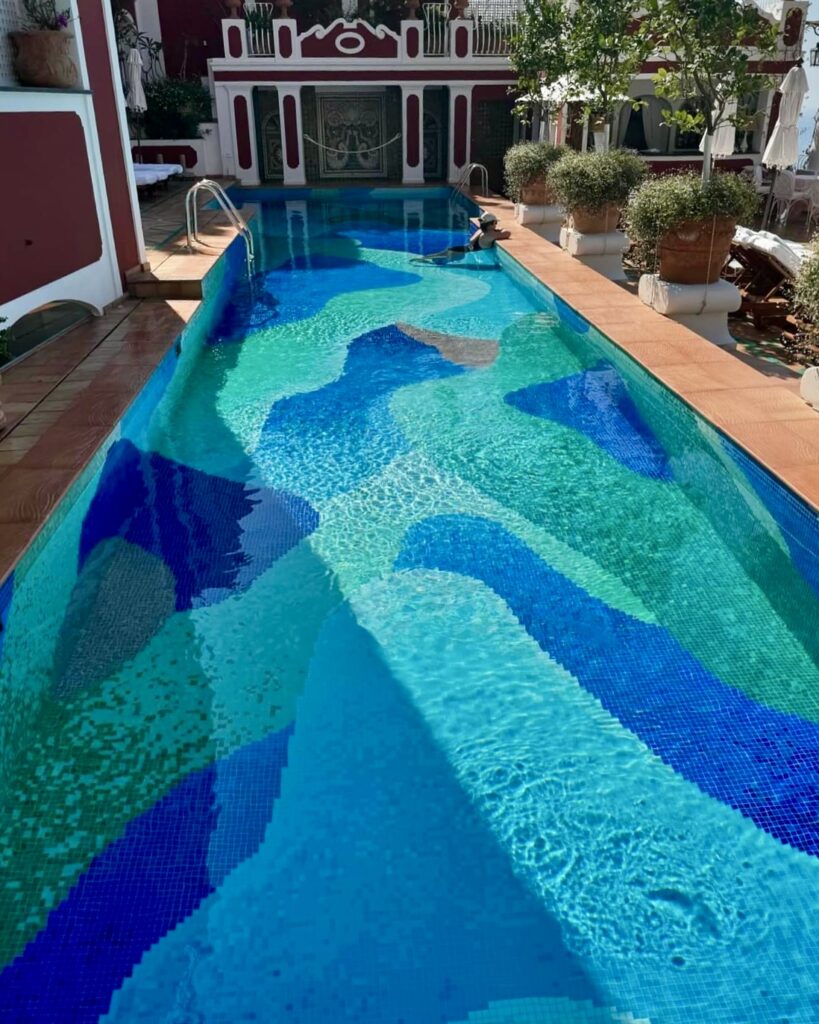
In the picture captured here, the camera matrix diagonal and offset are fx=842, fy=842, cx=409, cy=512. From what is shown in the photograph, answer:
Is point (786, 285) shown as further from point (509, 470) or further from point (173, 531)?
point (173, 531)

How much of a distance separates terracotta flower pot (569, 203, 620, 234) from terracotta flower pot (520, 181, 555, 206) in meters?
2.79

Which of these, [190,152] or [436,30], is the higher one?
[436,30]

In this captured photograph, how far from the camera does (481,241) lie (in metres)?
12.1

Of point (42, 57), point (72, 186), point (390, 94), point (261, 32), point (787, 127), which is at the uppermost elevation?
point (261, 32)

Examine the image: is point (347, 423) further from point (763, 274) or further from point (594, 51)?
point (594, 51)

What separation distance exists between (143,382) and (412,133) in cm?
1628

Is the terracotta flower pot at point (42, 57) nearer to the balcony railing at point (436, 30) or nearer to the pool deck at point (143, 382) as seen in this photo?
the pool deck at point (143, 382)

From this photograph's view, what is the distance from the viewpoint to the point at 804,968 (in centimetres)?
248

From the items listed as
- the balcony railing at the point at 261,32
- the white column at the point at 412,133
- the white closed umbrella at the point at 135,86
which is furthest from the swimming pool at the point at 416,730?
the balcony railing at the point at 261,32

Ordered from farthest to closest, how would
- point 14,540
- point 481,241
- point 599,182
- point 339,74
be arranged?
point 339,74, point 481,241, point 599,182, point 14,540

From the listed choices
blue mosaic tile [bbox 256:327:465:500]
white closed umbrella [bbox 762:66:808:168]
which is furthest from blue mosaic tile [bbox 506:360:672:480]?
white closed umbrella [bbox 762:66:808:168]

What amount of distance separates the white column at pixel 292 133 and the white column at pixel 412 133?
7.95 feet

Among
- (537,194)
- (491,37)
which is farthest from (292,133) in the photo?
(537,194)

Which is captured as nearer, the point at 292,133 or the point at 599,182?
the point at 599,182
